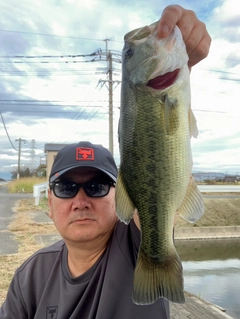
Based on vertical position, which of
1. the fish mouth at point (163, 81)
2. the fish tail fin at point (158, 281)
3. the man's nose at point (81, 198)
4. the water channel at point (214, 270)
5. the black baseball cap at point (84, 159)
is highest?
the fish mouth at point (163, 81)

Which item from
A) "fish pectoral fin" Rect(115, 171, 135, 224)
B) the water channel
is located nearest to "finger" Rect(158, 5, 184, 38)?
"fish pectoral fin" Rect(115, 171, 135, 224)

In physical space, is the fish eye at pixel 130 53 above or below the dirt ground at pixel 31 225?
above

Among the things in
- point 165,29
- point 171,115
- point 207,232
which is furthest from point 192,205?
point 207,232

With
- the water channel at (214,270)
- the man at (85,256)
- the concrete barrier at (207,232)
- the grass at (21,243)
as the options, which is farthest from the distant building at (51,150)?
the man at (85,256)

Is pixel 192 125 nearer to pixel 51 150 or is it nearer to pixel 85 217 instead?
pixel 85 217

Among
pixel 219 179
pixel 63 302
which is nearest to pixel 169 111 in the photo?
pixel 63 302

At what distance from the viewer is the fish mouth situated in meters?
1.71

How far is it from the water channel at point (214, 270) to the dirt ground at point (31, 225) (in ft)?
4.79

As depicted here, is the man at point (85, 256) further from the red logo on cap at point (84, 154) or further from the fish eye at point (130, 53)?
the fish eye at point (130, 53)

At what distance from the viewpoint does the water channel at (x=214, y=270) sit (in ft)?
24.4

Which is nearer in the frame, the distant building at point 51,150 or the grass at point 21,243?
the grass at point 21,243

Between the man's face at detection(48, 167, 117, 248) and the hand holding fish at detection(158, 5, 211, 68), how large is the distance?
3.12ft

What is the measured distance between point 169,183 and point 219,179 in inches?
1281

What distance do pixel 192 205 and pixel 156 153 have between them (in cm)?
32
